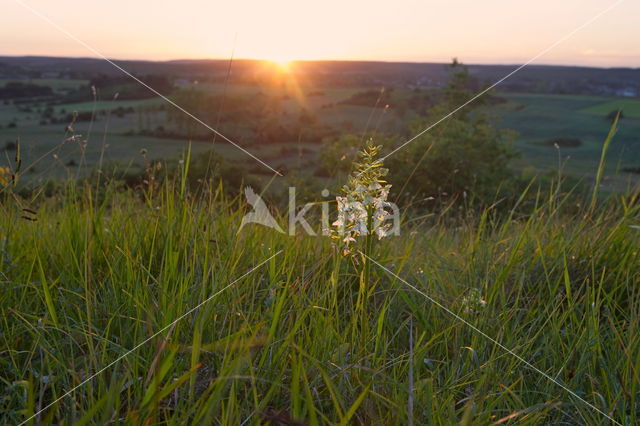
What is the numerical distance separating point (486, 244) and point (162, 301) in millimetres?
2377

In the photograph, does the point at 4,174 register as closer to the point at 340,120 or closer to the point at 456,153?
the point at 456,153

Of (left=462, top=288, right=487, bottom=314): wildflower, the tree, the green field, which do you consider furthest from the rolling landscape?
the green field

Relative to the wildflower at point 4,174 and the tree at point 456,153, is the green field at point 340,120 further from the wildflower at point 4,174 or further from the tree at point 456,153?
the wildflower at point 4,174

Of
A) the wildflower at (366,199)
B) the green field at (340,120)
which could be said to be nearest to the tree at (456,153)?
the green field at (340,120)

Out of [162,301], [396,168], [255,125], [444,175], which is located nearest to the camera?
[162,301]

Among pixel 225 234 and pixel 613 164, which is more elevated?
pixel 613 164

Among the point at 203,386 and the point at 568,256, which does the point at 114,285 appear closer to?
the point at 203,386

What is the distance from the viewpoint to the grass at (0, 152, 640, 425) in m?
1.82

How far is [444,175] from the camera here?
18.7 meters

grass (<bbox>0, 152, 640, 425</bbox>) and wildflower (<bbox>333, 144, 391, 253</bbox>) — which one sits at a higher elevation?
wildflower (<bbox>333, 144, 391, 253</bbox>)

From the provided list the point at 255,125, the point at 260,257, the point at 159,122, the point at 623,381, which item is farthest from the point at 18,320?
the point at 159,122

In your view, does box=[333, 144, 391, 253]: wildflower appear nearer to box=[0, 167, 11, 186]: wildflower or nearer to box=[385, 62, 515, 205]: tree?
box=[0, 167, 11, 186]: wildflower

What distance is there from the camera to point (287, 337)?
187 cm

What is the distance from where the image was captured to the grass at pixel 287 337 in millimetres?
1822
